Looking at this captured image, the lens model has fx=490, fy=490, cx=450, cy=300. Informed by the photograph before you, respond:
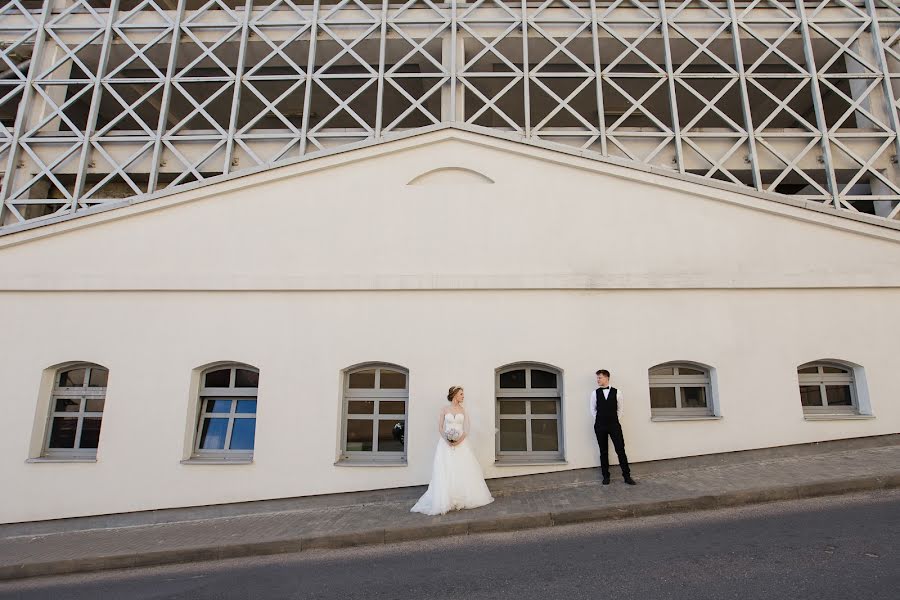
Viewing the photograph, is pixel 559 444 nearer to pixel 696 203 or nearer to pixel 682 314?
pixel 682 314

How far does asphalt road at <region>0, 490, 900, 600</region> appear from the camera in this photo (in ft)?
13.7

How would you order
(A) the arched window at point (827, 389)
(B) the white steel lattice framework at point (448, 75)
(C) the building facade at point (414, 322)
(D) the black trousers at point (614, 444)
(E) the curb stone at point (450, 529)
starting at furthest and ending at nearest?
(B) the white steel lattice framework at point (448, 75)
(A) the arched window at point (827, 389)
(C) the building facade at point (414, 322)
(D) the black trousers at point (614, 444)
(E) the curb stone at point (450, 529)

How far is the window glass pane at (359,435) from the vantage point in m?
7.70

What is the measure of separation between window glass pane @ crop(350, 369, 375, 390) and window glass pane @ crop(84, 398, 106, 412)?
13.2 ft

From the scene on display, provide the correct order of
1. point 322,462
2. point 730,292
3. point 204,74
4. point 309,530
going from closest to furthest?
point 309,530 < point 322,462 < point 730,292 < point 204,74

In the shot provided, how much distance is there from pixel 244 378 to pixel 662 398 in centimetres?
669

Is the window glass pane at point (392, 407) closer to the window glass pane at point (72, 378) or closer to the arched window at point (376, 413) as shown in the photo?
the arched window at point (376, 413)

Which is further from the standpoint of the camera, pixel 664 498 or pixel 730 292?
pixel 730 292

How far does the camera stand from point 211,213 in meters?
8.03

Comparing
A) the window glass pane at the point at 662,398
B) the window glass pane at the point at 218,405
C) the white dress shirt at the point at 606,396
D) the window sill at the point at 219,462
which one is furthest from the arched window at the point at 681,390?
the window glass pane at the point at 218,405

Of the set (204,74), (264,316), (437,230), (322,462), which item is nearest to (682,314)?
(437,230)

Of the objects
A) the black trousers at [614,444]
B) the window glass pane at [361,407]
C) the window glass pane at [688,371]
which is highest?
the window glass pane at [688,371]

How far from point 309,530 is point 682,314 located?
6.28 meters

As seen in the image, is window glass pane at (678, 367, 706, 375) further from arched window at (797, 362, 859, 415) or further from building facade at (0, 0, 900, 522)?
arched window at (797, 362, 859, 415)
